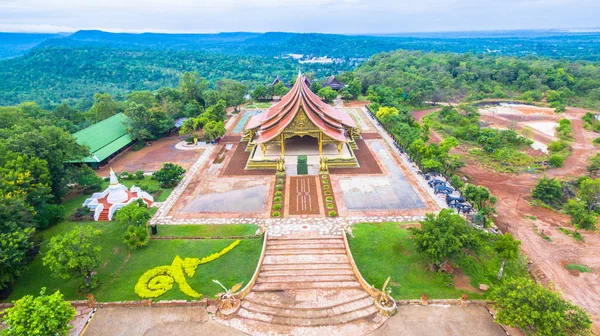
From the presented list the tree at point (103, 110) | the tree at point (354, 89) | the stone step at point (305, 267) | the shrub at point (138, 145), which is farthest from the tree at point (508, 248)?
the tree at point (354, 89)

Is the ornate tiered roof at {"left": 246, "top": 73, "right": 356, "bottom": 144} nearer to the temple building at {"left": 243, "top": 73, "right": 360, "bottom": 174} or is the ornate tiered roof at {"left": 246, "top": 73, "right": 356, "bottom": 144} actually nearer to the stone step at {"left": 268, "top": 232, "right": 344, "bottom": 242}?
the temple building at {"left": 243, "top": 73, "right": 360, "bottom": 174}

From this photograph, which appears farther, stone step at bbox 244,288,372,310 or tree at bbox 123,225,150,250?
tree at bbox 123,225,150,250

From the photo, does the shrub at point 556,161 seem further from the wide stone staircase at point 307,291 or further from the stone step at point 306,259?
the stone step at point 306,259

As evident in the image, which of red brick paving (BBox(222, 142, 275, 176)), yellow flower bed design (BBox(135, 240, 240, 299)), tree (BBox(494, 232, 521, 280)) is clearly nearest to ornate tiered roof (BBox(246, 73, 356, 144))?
red brick paving (BBox(222, 142, 275, 176))

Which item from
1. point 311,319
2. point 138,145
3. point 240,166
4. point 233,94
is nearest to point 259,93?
point 233,94

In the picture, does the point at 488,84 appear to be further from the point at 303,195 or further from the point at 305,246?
the point at 305,246

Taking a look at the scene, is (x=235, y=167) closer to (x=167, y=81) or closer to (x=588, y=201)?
(x=588, y=201)
